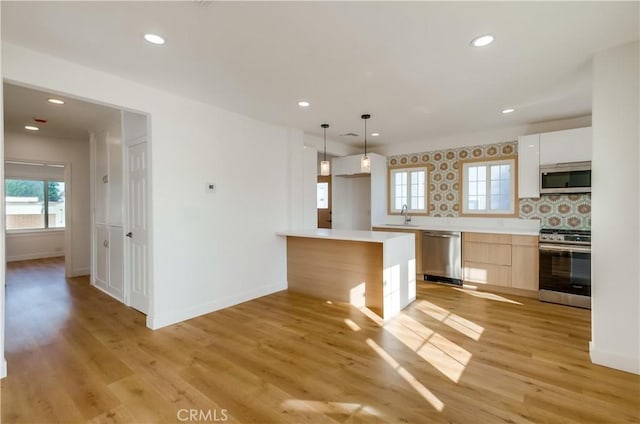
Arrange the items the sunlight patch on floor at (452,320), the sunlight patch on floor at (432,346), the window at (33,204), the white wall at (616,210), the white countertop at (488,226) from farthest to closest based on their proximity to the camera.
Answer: the window at (33,204) → the white countertop at (488,226) → the sunlight patch on floor at (452,320) → the sunlight patch on floor at (432,346) → the white wall at (616,210)

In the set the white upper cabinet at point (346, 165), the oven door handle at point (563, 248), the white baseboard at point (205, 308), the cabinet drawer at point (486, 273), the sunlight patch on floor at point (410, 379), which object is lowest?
the sunlight patch on floor at point (410, 379)

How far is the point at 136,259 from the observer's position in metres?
3.77

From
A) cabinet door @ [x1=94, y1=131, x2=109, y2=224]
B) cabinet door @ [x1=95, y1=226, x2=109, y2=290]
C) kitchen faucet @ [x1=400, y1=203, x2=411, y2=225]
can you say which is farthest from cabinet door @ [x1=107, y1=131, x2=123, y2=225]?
kitchen faucet @ [x1=400, y1=203, x2=411, y2=225]

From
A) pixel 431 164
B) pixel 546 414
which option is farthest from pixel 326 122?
pixel 546 414

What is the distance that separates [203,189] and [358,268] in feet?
7.26

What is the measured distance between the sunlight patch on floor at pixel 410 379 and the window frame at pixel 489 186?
3492mm

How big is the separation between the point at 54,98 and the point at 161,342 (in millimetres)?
3029

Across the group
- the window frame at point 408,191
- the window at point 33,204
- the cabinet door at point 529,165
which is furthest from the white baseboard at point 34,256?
the cabinet door at point 529,165

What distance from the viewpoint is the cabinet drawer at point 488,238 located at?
4446mm

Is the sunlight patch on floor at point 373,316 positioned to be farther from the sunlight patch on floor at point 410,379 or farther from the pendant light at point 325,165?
the pendant light at point 325,165

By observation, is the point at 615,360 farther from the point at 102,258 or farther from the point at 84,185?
the point at 84,185

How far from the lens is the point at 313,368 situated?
2.45 meters

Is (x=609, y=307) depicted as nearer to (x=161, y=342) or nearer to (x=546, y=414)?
(x=546, y=414)

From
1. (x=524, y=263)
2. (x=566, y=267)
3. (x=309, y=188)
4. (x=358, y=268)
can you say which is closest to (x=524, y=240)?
(x=524, y=263)
